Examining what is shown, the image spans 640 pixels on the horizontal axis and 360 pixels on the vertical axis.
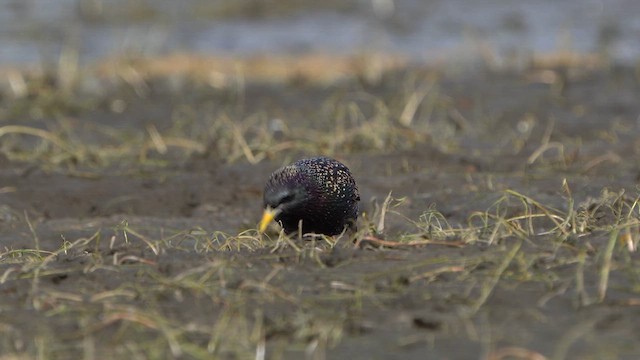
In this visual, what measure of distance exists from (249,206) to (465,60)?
5.97m

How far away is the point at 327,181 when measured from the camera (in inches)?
230

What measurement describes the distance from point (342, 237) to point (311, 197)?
1.52ft

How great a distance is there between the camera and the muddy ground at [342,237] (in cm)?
390

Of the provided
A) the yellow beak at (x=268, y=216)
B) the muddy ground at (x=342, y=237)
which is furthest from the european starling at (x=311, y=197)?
the muddy ground at (x=342, y=237)

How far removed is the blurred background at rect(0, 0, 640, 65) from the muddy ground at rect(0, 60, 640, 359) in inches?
70.9

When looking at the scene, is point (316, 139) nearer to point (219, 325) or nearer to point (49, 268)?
point (49, 268)

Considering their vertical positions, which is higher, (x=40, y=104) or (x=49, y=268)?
(x=49, y=268)

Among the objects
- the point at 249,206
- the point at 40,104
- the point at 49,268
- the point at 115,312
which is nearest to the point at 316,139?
the point at 249,206

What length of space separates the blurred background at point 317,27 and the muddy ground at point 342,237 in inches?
70.9

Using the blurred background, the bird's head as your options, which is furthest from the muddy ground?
the blurred background

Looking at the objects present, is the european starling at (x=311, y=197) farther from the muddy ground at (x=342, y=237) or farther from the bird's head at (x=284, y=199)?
the muddy ground at (x=342, y=237)

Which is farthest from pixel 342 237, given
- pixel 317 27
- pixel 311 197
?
pixel 317 27

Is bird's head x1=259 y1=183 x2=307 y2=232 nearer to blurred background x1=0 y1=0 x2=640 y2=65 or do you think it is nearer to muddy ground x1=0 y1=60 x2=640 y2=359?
muddy ground x1=0 y1=60 x2=640 y2=359

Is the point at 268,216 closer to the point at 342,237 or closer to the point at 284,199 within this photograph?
the point at 284,199
